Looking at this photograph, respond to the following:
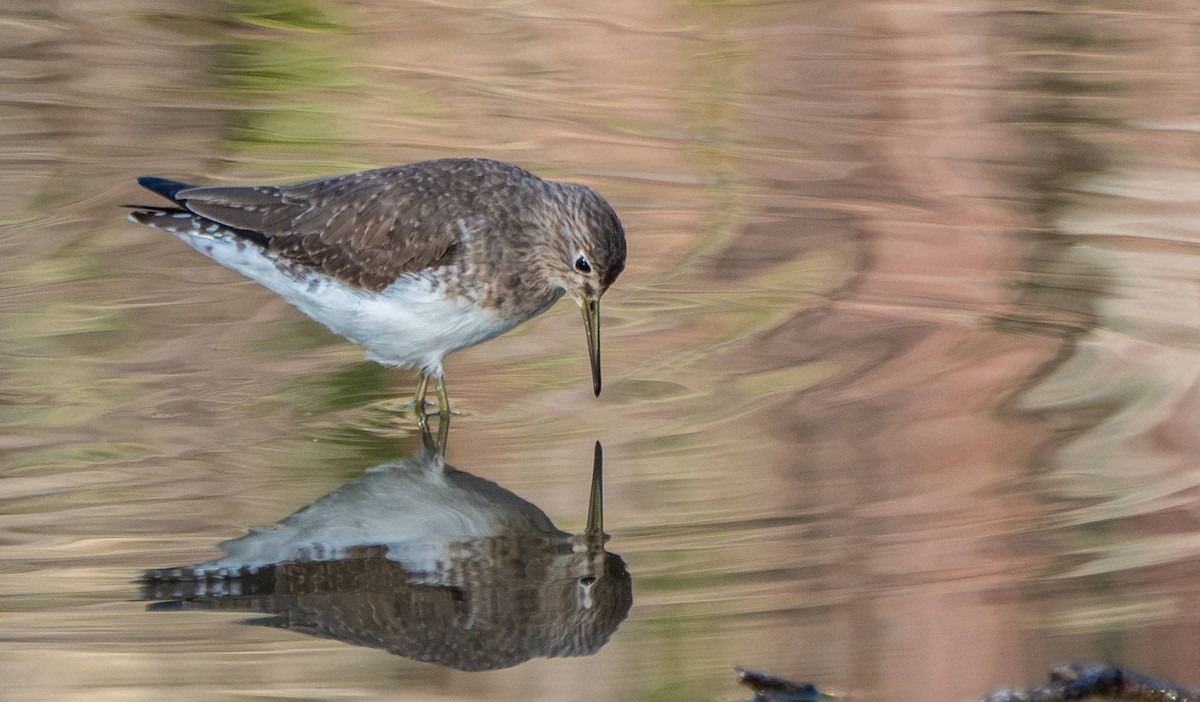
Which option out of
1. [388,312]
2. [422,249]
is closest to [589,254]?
[422,249]

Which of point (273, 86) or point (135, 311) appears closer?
point (135, 311)

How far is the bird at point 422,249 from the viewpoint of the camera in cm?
742

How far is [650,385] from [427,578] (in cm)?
225

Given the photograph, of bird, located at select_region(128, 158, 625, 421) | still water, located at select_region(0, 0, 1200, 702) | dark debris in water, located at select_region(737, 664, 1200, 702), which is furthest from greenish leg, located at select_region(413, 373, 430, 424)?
dark debris in water, located at select_region(737, 664, 1200, 702)

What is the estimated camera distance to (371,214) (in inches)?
305

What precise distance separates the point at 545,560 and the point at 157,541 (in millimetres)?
1499

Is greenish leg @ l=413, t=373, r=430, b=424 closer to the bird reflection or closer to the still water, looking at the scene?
the still water

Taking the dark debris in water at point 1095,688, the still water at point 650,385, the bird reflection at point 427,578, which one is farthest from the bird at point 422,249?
the dark debris in water at point 1095,688

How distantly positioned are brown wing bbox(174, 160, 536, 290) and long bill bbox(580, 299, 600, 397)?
655 millimetres

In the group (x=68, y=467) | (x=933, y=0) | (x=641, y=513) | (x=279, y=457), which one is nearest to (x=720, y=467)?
(x=641, y=513)

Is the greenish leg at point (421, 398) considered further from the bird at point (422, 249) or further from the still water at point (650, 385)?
the still water at point (650, 385)

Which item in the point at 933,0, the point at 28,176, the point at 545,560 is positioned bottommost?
the point at 545,560

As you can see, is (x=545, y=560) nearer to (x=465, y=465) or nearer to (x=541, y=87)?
(x=465, y=465)

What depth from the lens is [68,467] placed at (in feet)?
22.1
